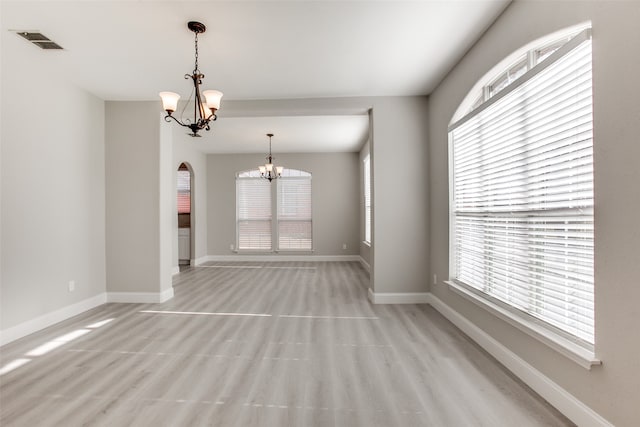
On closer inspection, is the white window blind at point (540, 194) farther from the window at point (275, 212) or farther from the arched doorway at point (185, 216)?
the arched doorway at point (185, 216)

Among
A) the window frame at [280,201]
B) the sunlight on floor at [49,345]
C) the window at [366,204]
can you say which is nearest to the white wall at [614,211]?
the sunlight on floor at [49,345]

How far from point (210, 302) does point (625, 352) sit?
4.24 metres

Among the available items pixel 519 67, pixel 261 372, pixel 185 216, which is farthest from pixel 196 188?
pixel 519 67

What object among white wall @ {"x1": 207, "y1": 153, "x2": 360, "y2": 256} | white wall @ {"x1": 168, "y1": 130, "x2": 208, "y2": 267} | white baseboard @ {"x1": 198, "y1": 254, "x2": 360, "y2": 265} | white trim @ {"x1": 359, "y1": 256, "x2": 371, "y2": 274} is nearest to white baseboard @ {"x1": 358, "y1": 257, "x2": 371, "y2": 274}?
white trim @ {"x1": 359, "y1": 256, "x2": 371, "y2": 274}

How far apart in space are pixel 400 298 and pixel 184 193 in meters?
6.12

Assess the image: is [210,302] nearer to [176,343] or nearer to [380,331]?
[176,343]

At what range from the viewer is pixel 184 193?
7.80 metres

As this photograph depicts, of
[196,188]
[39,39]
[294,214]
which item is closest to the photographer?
[39,39]

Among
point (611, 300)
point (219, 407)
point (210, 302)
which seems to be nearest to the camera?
point (611, 300)

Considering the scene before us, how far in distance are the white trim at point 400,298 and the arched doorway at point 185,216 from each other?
5303 mm

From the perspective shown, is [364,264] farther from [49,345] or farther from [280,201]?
[49,345]

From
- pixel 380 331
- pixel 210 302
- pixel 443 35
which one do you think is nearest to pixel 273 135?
pixel 210 302

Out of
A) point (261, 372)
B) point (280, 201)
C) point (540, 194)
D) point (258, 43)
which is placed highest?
point (258, 43)

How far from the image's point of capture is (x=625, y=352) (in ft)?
4.85
